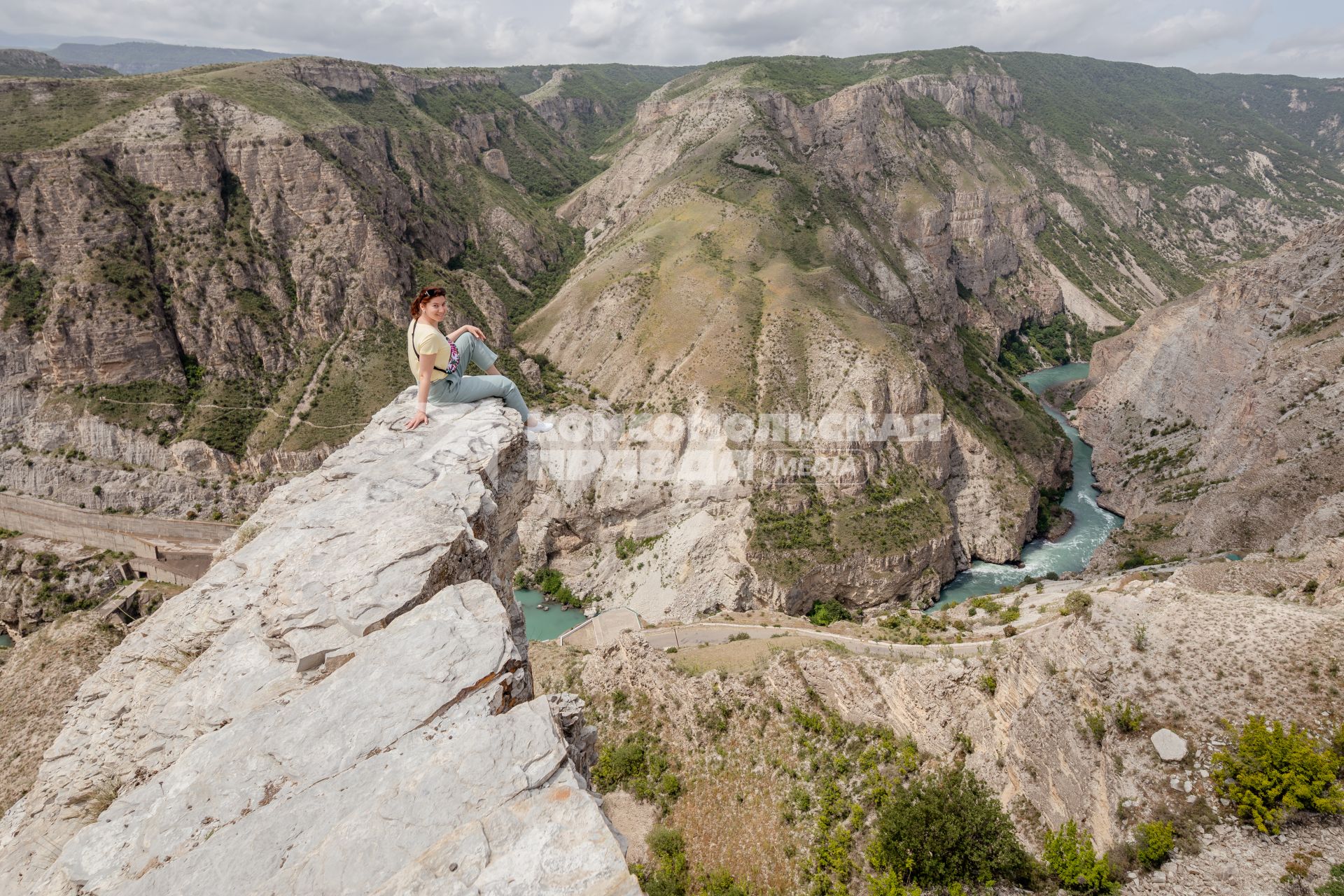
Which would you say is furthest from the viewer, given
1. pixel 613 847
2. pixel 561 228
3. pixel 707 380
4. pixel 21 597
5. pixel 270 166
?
pixel 561 228

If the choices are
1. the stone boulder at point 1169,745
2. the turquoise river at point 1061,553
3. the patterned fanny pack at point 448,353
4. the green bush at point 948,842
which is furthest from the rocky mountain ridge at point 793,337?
the patterned fanny pack at point 448,353

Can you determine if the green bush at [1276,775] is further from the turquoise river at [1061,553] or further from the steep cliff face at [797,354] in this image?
the turquoise river at [1061,553]

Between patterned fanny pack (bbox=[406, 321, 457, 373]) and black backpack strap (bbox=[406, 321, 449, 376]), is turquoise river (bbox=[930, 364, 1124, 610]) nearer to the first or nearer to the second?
patterned fanny pack (bbox=[406, 321, 457, 373])

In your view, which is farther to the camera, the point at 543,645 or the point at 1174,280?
the point at 1174,280

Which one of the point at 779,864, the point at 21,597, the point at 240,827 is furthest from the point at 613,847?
the point at 21,597

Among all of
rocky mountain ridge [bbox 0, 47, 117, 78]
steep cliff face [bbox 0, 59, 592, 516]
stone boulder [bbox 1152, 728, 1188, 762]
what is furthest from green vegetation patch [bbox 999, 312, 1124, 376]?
rocky mountain ridge [bbox 0, 47, 117, 78]

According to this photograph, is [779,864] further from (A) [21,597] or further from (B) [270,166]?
(B) [270,166]
